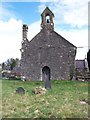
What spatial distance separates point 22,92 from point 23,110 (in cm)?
507

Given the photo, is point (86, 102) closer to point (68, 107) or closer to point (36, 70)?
point (68, 107)

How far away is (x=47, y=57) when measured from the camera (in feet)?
128

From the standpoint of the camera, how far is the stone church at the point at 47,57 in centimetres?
3875

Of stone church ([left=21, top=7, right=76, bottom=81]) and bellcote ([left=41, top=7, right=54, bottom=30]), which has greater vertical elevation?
bellcote ([left=41, top=7, right=54, bottom=30])

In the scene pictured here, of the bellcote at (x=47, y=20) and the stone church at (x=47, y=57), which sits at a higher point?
the bellcote at (x=47, y=20)

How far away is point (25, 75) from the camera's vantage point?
129 feet

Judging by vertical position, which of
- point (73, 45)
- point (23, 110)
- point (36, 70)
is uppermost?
point (73, 45)

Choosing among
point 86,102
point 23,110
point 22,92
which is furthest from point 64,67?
point 23,110

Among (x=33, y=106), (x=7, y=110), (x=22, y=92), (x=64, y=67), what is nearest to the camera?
(x=7, y=110)

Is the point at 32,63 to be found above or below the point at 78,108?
above

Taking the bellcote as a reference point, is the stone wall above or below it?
below

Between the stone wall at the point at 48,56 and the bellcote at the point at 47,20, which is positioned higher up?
the bellcote at the point at 47,20

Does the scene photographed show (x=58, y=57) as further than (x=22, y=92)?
Yes

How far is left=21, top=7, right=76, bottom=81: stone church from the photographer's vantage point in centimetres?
3875
